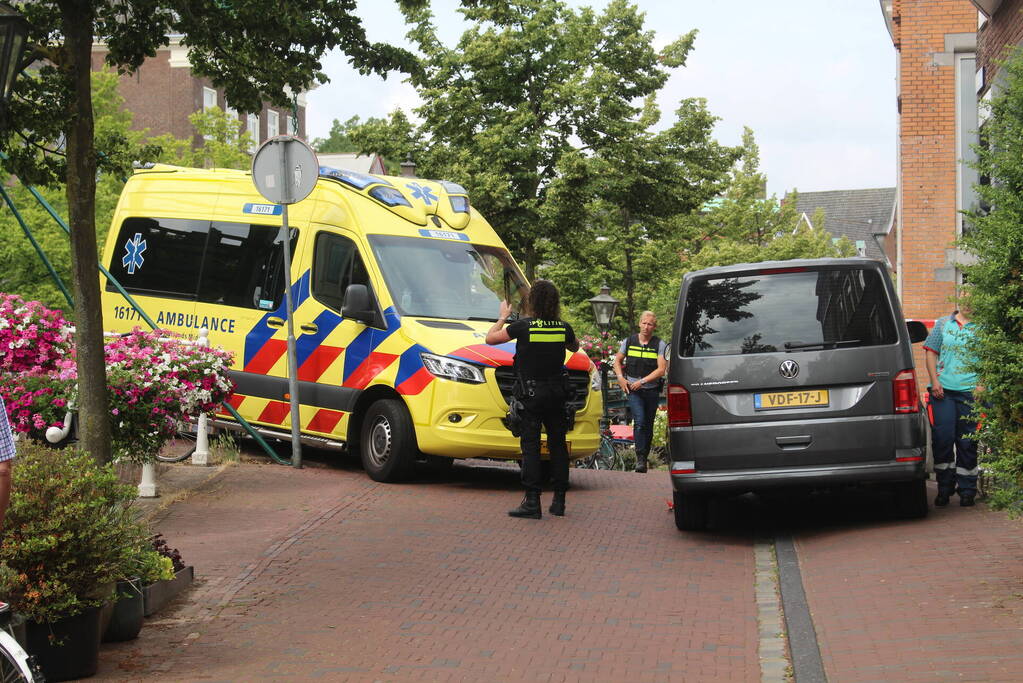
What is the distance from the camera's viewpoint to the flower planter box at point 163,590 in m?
7.14

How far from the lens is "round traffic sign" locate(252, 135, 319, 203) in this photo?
13078mm

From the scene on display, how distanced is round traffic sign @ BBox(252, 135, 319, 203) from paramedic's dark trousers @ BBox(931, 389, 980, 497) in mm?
6143

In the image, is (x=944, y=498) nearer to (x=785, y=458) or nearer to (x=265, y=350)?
(x=785, y=458)

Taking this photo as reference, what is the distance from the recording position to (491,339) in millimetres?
11117

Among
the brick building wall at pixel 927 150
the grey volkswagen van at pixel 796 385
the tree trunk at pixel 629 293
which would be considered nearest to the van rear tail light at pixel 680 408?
the grey volkswagen van at pixel 796 385

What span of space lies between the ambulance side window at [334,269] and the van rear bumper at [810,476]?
14.3 ft

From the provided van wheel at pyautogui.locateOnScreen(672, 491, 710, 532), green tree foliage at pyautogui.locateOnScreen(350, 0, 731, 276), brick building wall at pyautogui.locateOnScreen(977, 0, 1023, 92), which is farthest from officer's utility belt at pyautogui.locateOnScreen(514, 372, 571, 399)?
green tree foliage at pyautogui.locateOnScreen(350, 0, 731, 276)

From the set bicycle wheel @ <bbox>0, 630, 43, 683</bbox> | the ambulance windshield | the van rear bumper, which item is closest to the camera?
bicycle wheel @ <bbox>0, 630, 43, 683</bbox>

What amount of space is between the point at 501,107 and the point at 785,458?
902 inches

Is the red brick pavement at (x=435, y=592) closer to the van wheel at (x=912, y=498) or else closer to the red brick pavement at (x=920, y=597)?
the red brick pavement at (x=920, y=597)

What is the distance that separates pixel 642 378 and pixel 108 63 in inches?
326

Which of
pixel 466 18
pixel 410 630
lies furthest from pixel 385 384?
pixel 466 18

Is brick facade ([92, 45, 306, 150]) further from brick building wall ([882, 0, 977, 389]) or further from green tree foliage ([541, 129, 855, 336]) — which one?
brick building wall ([882, 0, 977, 389])

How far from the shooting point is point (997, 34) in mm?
15359
